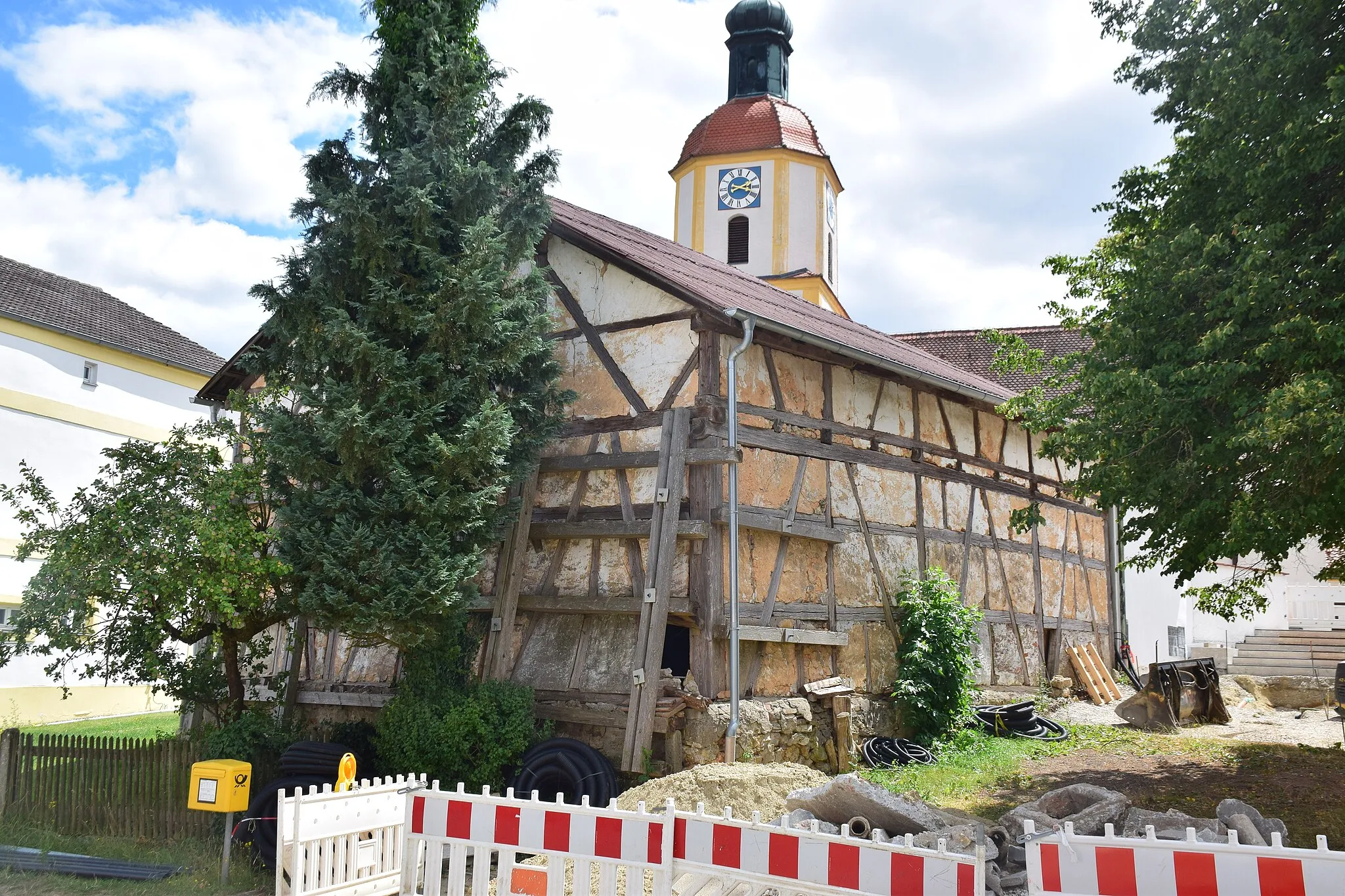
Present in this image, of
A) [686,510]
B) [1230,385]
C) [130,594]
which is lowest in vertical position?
[130,594]

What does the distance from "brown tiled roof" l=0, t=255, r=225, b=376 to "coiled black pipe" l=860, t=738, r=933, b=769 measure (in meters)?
19.0

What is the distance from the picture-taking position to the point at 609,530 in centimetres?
1170

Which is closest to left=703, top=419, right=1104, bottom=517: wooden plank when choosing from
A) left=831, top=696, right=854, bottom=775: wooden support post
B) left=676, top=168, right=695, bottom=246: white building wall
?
left=831, top=696, right=854, bottom=775: wooden support post

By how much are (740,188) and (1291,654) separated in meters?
17.0

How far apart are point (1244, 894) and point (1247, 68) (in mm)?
7393

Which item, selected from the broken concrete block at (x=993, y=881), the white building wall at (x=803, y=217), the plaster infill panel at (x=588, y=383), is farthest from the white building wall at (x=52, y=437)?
the broken concrete block at (x=993, y=881)

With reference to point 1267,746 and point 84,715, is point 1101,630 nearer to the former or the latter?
point 1267,746

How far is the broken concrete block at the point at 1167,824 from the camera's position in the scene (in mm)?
6285

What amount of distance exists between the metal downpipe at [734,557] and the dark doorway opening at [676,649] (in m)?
2.00

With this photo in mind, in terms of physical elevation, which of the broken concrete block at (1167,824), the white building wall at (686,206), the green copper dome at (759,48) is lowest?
the broken concrete block at (1167,824)

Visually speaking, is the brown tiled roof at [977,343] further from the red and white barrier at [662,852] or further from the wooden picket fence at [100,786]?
the red and white barrier at [662,852]

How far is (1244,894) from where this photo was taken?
13.0ft

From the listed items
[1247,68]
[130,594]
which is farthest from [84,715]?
[1247,68]

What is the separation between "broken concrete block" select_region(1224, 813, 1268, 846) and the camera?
6.32 metres
